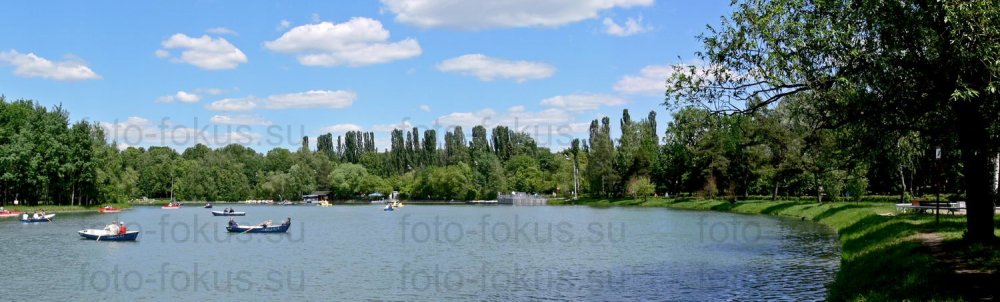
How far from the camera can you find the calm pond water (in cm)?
2889

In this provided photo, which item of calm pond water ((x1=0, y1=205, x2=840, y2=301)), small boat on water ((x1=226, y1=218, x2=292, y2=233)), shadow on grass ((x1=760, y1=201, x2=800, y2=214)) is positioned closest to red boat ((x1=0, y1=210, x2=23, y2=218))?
calm pond water ((x1=0, y1=205, x2=840, y2=301))

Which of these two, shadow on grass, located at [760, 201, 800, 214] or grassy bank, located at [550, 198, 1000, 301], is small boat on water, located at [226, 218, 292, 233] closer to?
grassy bank, located at [550, 198, 1000, 301]

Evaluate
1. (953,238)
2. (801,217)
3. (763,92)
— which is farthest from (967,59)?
(801,217)

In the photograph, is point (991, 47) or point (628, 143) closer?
point (991, 47)

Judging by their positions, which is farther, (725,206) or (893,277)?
(725,206)

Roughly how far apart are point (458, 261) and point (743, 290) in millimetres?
16772

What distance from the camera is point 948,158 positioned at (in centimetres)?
2722

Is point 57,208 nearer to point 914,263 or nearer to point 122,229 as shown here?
point 122,229

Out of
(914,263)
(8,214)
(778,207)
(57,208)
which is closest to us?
(914,263)

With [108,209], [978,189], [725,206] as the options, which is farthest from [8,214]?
[978,189]

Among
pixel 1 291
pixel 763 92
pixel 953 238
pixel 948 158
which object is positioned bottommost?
pixel 1 291

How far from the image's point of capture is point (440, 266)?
37.6 metres

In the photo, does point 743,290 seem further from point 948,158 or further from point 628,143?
point 628,143

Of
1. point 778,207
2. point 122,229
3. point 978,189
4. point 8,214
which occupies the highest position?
point 978,189
